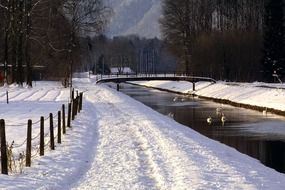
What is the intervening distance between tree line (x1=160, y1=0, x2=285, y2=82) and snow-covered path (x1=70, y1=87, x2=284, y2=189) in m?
49.1

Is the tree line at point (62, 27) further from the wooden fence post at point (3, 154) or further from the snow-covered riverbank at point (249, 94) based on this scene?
the wooden fence post at point (3, 154)

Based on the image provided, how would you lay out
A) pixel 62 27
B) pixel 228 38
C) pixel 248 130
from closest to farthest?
pixel 248 130, pixel 62 27, pixel 228 38

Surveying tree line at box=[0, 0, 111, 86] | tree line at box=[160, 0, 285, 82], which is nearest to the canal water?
tree line at box=[0, 0, 111, 86]

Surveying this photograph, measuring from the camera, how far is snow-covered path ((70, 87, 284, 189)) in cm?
1298

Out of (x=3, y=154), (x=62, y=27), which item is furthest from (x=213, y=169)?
(x=62, y=27)

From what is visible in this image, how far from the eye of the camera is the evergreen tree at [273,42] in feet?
225

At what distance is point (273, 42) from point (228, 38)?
10.1 m

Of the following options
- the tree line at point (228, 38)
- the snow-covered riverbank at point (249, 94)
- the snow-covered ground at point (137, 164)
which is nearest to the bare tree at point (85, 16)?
the snow-covered riverbank at point (249, 94)

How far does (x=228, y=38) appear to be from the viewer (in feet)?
258

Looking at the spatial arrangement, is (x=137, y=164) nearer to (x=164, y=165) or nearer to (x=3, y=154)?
(x=164, y=165)

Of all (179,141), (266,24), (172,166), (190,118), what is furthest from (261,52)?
(172,166)

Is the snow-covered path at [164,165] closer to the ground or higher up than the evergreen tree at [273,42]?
closer to the ground

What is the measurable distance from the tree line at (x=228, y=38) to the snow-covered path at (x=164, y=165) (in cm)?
4910

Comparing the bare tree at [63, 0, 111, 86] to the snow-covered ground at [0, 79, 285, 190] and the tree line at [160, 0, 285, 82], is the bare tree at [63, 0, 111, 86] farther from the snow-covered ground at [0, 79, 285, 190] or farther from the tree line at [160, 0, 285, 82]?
the snow-covered ground at [0, 79, 285, 190]
